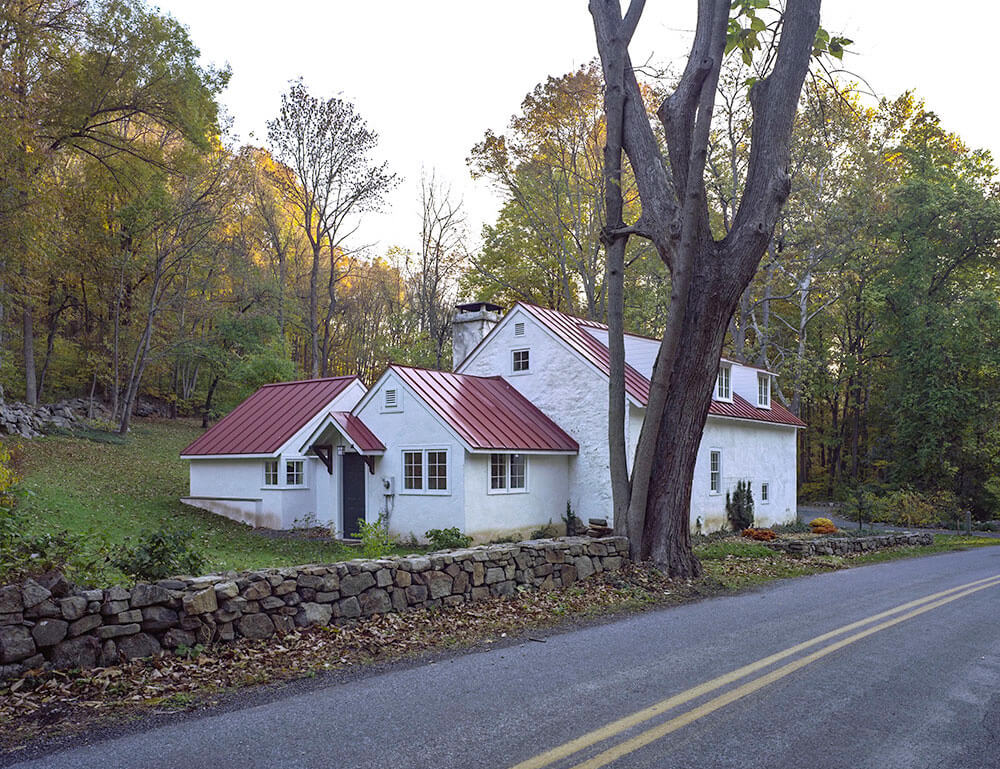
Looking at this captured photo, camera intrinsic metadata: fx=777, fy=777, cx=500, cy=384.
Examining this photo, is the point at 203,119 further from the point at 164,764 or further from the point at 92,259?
the point at 164,764

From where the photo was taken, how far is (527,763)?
422 centimetres

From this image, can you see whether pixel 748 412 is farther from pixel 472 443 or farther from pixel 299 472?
pixel 299 472

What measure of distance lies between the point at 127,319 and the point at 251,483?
1744 centimetres

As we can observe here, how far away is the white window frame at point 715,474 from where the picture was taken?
21.2m

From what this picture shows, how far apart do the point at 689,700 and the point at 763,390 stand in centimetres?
2071

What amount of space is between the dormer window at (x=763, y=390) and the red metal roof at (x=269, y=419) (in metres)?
12.6

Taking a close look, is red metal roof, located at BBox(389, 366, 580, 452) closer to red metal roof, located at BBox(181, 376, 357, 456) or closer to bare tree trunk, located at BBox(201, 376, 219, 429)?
red metal roof, located at BBox(181, 376, 357, 456)

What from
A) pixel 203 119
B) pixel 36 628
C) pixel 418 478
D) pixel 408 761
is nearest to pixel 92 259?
pixel 203 119

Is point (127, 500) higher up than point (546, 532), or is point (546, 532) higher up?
point (127, 500)

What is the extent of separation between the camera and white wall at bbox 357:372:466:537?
685 inches

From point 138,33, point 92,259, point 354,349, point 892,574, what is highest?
point 138,33

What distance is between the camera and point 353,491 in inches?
772

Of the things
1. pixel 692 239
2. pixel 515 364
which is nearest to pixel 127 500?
pixel 515 364

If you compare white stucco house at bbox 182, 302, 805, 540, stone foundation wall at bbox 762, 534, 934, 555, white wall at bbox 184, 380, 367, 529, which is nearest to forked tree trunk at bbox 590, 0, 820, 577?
stone foundation wall at bbox 762, 534, 934, 555
